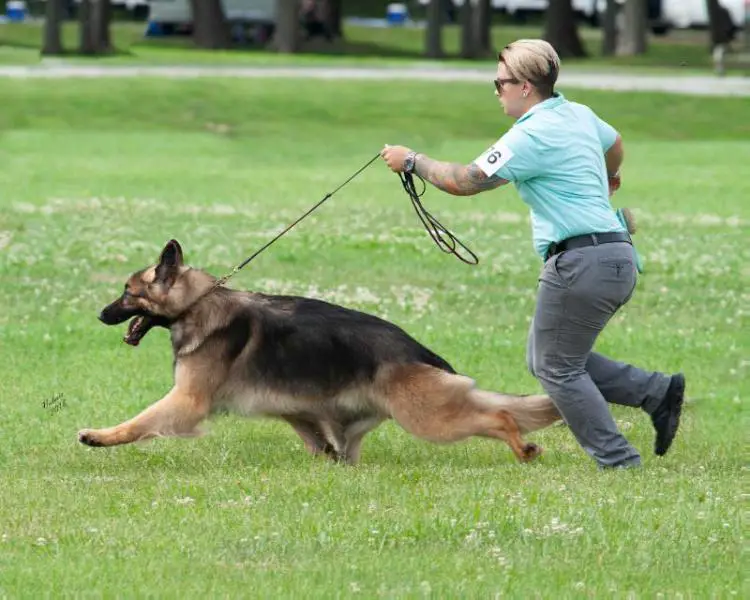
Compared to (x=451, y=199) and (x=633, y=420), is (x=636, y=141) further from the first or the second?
(x=633, y=420)

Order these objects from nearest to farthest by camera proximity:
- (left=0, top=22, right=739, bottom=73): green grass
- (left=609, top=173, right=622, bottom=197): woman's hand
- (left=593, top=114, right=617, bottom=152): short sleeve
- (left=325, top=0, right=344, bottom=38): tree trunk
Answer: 1. (left=593, top=114, right=617, bottom=152): short sleeve
2. (left=609, top=173, right=622, bottom=197): woman's hand
3. (left=0, top=22, right=739, bottom=73): green grass
4. (left=325, top=0, right=344, bottom=38): tree trunk

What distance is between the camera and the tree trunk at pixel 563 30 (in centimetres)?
5822

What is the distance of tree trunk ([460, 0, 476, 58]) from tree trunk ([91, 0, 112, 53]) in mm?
11450

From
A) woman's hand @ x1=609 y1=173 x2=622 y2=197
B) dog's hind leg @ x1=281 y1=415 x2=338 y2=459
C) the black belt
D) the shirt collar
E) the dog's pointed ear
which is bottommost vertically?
dog's hind leg @ x1=281 y1=415 x2=338 y2=459

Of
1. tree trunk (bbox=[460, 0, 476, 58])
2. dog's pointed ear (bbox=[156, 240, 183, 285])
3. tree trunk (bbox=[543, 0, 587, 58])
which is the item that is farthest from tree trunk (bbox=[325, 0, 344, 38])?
dog's pointed ear (bbox=[156, 240, 183, 285])

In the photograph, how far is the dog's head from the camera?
8602 mm

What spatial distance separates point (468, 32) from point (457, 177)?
49.4m

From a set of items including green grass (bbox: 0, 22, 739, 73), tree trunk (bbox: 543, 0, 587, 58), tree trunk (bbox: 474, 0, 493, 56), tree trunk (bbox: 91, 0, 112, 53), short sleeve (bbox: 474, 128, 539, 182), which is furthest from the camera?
tree trunk (bbox: 543, 0, 587, 58)

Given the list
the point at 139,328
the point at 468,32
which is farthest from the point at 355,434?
the point at 468,32

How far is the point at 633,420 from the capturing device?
10031 millimetres

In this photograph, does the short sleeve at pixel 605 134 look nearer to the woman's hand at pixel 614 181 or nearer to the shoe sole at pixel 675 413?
the woman's hand at pixel 614 181

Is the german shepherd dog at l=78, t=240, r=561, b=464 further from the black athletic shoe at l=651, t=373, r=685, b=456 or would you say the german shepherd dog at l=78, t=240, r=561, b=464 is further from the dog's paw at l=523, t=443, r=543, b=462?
the black athletic shoe at l=651, t=373, r=685, b=456

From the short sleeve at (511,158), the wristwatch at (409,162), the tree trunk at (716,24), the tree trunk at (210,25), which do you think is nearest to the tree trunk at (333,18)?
the tree trunk at (210,25)

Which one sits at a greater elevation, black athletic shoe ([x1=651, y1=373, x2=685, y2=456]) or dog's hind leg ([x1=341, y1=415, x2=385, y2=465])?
black athletic shoe ([x1=651, y1=373, x2=685, y2=456])
